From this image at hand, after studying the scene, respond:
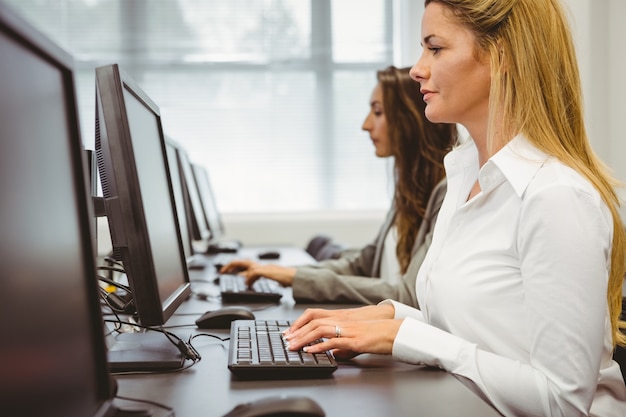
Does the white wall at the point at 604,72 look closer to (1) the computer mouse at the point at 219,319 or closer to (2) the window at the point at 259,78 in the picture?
(2) the window at the point at 259,78

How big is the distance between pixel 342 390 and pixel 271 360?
0.14m

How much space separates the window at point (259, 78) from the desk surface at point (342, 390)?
156 inches

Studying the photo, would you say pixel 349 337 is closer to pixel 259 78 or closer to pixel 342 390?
pixel 342 390

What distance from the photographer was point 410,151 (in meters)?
2.23

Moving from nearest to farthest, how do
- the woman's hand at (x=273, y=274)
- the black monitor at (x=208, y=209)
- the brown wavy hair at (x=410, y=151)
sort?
1. the woman's hand at (x=273, y=274)
2. the brown wavy hair at (x=410, y=151)
3. the black monitor at (x=208, y=209)

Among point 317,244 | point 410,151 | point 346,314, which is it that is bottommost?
point 317,244

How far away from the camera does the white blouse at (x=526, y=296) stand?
37.4 inches

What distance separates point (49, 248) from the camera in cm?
64

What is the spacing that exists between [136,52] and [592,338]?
455 cm

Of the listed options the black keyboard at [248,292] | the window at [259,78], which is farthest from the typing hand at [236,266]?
the window at [259,78]

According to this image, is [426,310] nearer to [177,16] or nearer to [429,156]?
[429,156]

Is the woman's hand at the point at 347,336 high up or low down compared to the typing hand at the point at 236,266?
up

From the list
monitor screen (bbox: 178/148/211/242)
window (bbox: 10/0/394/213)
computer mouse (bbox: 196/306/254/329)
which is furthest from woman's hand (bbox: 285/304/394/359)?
window (bbox: 10/0/394/213)

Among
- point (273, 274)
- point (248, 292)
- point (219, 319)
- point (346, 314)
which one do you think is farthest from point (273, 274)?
point (346, 314)
